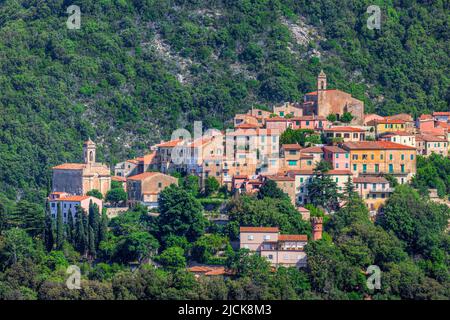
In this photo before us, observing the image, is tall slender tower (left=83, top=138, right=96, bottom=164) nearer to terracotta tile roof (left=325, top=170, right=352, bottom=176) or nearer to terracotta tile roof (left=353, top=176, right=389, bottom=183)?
terracotta tile roof (left=325, top=170, right=352, bottom=176)

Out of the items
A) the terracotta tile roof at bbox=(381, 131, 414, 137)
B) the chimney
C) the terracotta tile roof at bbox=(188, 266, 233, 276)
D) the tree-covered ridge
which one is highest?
the tree-covered ridge

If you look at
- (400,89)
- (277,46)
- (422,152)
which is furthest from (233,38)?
Answer: (422,152)

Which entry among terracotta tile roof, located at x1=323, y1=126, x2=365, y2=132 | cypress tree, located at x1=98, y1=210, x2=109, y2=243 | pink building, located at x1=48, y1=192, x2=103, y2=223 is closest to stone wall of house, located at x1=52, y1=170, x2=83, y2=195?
pink building, located at x1=48, y1=192, x2=103, y2=223

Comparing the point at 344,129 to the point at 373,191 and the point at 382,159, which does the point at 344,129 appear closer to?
the point at 382,159

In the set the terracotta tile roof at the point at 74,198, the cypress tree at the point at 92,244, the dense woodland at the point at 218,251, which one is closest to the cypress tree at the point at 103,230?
the dense woodland at the point at 218,251

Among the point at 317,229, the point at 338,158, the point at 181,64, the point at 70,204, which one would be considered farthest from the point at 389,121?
the point at 181,64

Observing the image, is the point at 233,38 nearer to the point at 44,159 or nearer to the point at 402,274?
the point at 44,159

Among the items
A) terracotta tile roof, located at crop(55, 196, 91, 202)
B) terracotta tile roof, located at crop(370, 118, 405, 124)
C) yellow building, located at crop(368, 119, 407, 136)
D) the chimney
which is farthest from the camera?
terracotta tile roof, located at crop(370, 118, 405, 124)
